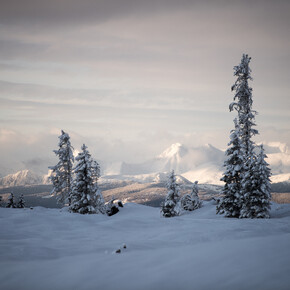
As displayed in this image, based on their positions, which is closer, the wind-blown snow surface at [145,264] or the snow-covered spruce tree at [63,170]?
the wind-blown snow surface at [145,264]

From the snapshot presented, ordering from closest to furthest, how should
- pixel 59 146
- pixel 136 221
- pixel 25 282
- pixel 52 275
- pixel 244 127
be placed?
pixel 25 282 → pixel 52 275 → pixel 136 221 → pixel 244 127 → pixel 59 146

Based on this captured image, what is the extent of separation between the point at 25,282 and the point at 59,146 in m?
33.3

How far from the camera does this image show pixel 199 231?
35.5 ft

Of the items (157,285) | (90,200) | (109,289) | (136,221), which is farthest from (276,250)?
(90,200)

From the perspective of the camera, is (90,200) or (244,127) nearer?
(244,127)

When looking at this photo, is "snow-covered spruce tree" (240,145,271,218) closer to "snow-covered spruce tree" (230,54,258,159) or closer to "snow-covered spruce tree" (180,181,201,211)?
"snow-covered spruce tree" (230,54,258,159)

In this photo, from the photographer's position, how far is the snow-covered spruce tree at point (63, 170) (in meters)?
36.5

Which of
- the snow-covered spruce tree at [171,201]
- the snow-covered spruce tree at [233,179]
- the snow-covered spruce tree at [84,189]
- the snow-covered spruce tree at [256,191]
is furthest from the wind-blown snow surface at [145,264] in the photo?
the snow-covered spruce tree at [171,201]

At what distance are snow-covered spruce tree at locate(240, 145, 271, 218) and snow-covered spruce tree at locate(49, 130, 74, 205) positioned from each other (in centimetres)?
2442

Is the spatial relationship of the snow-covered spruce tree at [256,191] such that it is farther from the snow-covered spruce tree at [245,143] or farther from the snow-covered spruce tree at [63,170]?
the snow-covered spruce tree at [63,170]

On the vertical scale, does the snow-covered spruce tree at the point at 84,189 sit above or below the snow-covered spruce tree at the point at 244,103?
below

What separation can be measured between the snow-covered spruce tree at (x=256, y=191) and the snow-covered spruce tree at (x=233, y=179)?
1.40 m

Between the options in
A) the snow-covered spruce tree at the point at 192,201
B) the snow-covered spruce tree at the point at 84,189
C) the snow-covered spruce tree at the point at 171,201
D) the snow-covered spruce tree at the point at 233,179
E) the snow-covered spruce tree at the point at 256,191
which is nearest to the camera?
the snow-covered spruce tree at the point at 256,191

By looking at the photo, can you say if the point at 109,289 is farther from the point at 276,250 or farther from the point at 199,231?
the point at 199,231
